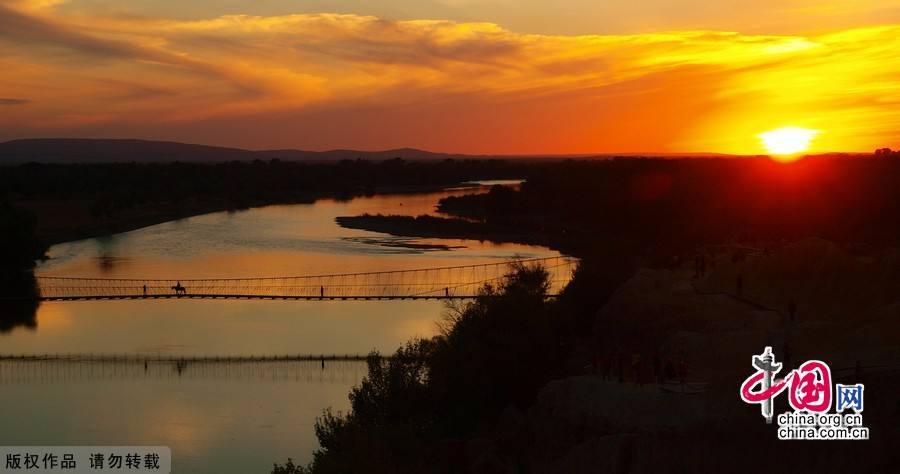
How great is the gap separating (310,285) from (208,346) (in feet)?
23.7

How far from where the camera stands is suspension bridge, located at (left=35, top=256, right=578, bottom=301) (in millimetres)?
23828

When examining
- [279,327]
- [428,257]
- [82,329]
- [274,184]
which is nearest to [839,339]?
[279,327]

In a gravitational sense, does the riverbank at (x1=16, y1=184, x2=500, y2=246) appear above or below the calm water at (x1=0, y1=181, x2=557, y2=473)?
above

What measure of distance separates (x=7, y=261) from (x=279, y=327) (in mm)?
13078

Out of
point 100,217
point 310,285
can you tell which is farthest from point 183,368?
point 100,217

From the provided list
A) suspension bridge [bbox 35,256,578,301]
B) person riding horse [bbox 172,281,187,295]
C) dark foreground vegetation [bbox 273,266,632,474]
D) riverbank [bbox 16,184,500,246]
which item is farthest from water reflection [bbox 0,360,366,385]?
riverbank [bbox 16,184,500,246]

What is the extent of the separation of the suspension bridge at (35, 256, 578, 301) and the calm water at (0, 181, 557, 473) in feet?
2.33

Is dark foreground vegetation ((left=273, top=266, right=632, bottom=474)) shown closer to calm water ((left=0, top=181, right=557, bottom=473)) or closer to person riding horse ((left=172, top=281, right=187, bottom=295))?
calm water ((left=0, top=181, right=557, bottom=473))

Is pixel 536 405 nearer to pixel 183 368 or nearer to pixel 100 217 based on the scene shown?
pixel 183 368

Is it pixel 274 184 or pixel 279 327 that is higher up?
pixel 274 184

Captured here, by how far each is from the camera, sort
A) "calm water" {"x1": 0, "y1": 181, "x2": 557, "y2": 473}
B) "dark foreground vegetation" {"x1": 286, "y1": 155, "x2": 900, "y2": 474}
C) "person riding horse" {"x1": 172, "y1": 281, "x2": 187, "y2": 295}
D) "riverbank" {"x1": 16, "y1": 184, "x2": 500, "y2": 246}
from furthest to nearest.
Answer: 1. "riverbank" {"x1": 16, "y1": 184, "x2": 500, "y2": 246}
2. "person riding horse" {"x1": 172, "y1": 281, "x2": 187, "y2": 295}
3. "calm water" {"x1": 0, "y1": 181, "x2": 557, "y2": 473}
4. "dark foreground vegetation" {"x1": 286, "y1": 155, "x2": 900, "y2": 474}

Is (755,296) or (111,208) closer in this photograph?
(755,296)

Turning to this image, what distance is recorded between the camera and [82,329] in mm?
20297

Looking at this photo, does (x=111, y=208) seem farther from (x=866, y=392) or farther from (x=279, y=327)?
(x=866, y=392)
